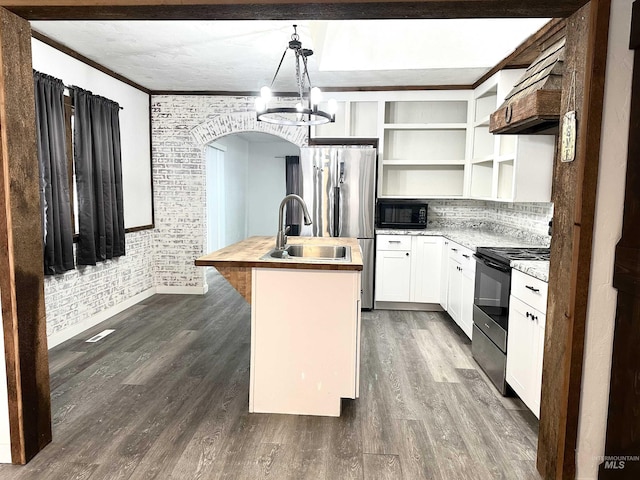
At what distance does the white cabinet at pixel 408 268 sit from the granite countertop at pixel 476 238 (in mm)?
57

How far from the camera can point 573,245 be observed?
1.83 m

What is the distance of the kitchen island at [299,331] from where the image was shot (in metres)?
2.63

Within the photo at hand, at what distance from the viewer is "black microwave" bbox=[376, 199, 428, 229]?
16.6 ft

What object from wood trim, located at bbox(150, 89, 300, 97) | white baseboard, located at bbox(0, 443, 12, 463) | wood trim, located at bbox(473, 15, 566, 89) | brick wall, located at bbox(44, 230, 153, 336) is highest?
wood trim, located at bbox(150, 89, 300, 97)

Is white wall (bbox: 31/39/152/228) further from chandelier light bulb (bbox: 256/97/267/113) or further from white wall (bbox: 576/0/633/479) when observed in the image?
white wall (bbox: 576/0/633/479)

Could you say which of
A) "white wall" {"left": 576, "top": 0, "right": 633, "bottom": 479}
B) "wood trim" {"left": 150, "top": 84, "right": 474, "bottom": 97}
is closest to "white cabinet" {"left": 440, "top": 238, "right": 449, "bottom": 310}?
"wood trim" {"left": 150, "top": 84, "right": 474, "bottom": 97}

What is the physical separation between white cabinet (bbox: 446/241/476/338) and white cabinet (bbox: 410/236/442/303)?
1.07 ft

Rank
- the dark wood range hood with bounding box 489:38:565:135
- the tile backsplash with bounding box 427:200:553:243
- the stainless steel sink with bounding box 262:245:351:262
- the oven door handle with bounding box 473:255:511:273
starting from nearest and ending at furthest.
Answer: the dark wood range hood with bounding box 489:38:565:135 → the oven door handle with bounding box 473:255:511:273 → the stainless steel sink with bounding box 262:245:351:262 → the tile backsplash with bounding box 427:200:553:243

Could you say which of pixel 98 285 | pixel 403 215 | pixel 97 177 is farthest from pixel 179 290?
pixel 403 215

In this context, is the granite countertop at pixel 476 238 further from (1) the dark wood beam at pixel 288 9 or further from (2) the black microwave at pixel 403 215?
(1) the dark wood beam at pixel 288 9

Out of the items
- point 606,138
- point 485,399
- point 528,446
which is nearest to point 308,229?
point 485,399

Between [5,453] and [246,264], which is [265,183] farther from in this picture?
[5,453]

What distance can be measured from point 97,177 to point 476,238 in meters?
3.75

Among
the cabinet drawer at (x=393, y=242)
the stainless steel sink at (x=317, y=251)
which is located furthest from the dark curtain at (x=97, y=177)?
the cabinet drawer at (x=393, y=242)
